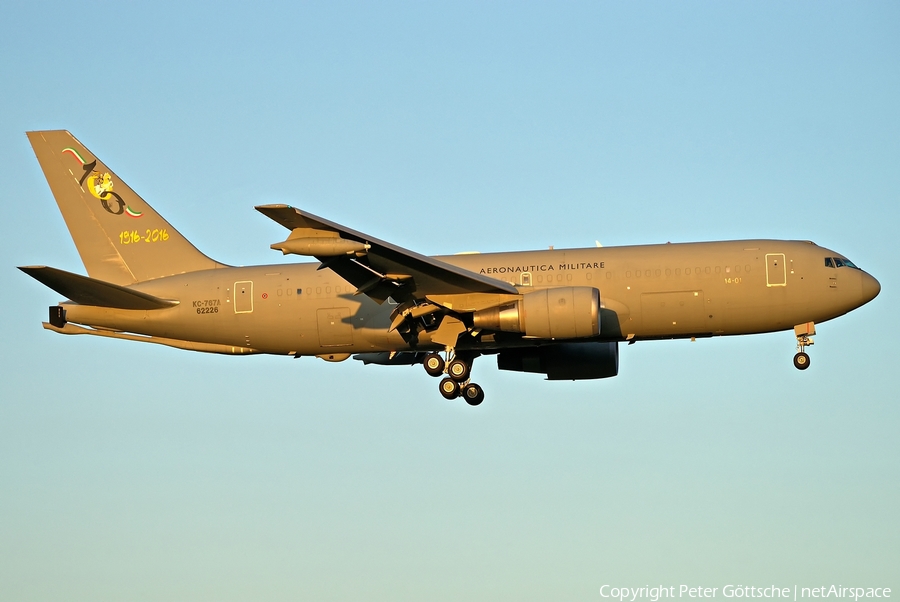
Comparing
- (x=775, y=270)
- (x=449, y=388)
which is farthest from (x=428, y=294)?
(x=775, y=270)

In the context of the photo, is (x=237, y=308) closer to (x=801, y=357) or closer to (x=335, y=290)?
→ (x=335, y=290)

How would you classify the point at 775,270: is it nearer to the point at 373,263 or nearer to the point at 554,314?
the point at 554,314

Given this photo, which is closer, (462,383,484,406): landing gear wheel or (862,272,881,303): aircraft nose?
(862,272,881,303): aircraft nose

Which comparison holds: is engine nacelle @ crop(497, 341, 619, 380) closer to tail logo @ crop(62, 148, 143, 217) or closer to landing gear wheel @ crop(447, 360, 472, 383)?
landing gear wheel @ crop(447, 360, 472, 383)

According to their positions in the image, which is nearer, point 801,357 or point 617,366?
point 801,357

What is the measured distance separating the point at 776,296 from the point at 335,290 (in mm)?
15059

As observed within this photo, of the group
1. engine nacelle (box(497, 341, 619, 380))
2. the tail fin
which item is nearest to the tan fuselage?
the tail fin

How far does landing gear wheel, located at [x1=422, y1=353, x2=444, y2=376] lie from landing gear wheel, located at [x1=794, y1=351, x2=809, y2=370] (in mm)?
12274

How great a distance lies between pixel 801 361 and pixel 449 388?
40.1 ft

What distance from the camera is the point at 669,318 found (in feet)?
137

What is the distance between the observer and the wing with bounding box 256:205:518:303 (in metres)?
37.0

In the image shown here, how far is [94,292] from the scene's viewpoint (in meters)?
44.0

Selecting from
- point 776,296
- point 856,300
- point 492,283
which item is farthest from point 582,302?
point 856,300

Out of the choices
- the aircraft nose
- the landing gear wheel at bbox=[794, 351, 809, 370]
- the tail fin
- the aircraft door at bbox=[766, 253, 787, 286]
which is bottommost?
the landing gear wheel at bbox=[794, 351, 809, 370]
